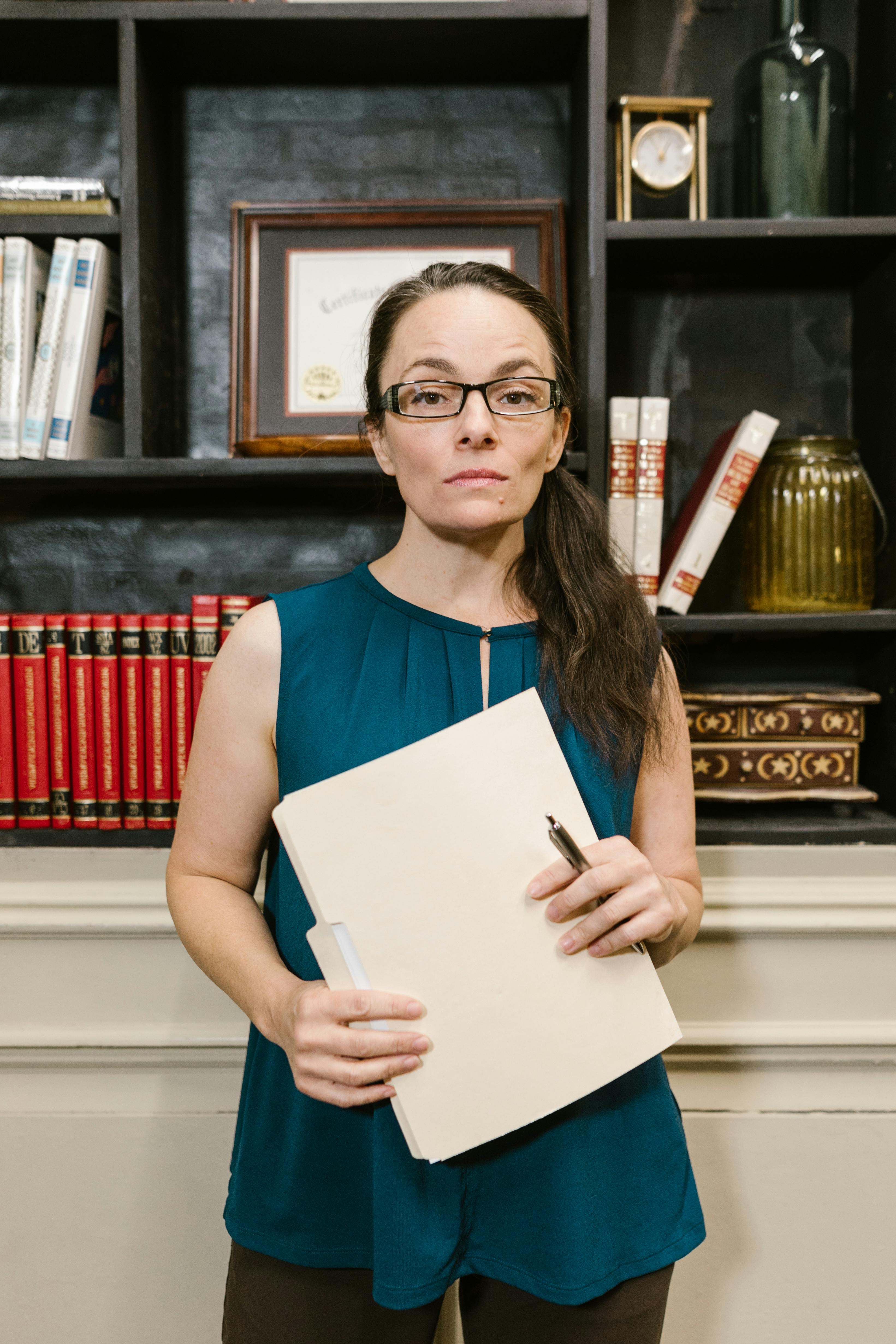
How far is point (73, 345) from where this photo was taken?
1258 millimetres

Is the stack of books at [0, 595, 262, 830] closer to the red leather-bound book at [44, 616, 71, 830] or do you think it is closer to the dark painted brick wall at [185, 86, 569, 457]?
the red leather-bound book at [44, 616, 71, 830]

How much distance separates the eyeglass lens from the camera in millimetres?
839

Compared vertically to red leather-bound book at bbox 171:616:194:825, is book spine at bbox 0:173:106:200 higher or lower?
higher

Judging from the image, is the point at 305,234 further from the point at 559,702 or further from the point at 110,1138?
the point at 110,1138

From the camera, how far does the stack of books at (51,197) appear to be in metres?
1.26

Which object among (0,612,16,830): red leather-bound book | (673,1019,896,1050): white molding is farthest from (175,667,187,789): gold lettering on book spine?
(673,1019,896,1050): white molding

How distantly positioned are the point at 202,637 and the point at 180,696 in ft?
0.29

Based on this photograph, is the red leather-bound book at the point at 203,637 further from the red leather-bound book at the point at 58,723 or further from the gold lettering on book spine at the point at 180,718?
the red leather-bound book at the point at 58,723

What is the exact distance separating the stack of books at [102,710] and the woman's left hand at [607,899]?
74cm

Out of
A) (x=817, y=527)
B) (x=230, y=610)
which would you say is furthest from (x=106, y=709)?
(x=817, y=527)

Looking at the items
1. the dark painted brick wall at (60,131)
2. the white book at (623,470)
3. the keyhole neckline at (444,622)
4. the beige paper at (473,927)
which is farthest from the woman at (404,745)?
the dark painted brick wall at (60,131)

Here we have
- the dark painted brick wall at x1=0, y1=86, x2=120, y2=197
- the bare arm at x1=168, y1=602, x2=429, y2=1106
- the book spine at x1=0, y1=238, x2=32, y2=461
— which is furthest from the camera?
the dark painted brick wall at x1=0, y1=86, x2=120, y2=197

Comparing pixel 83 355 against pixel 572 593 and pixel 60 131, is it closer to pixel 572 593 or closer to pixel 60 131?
pixel 60 131

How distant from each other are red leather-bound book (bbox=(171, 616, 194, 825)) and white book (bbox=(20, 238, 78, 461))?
0.31 meters
